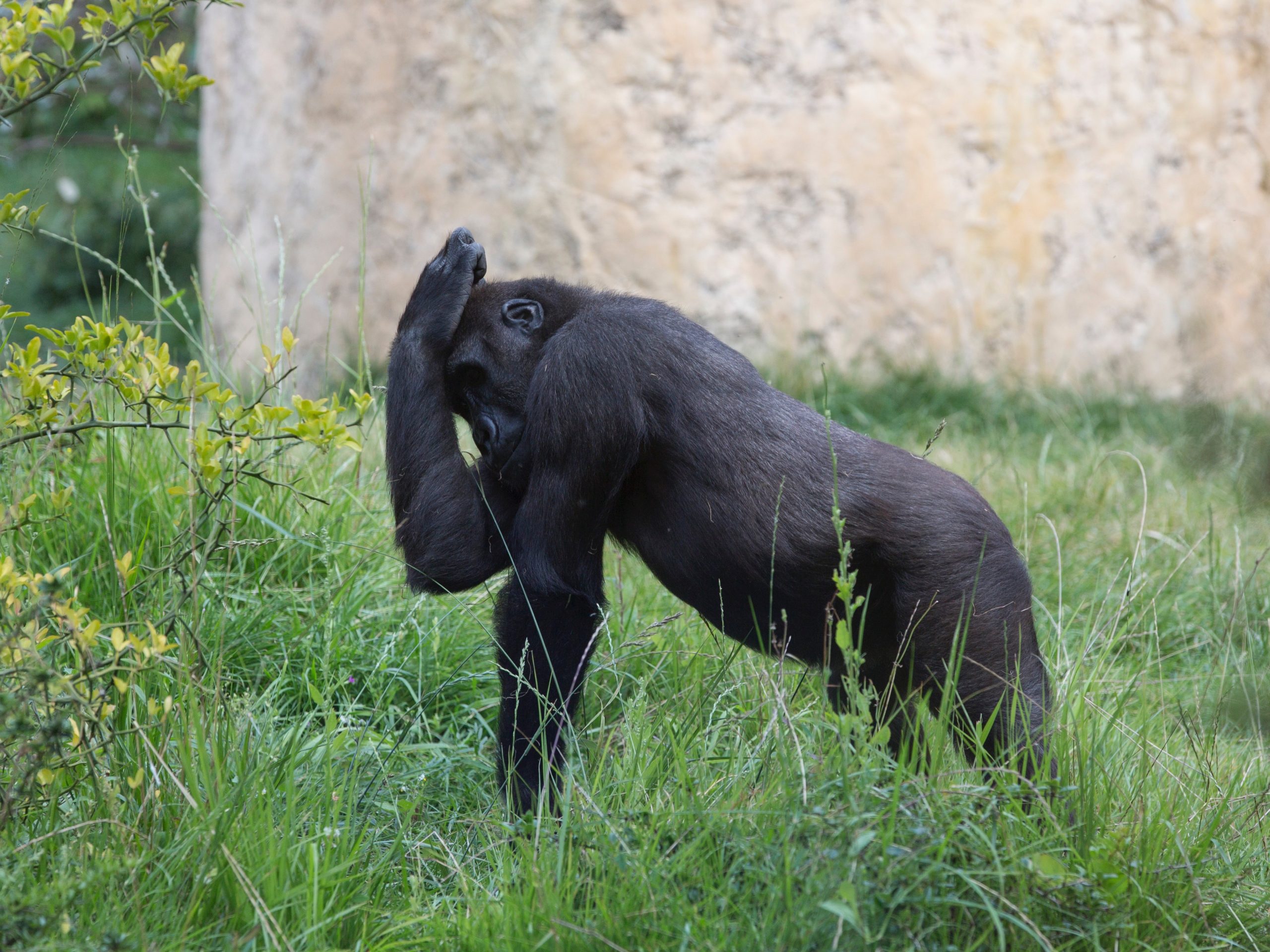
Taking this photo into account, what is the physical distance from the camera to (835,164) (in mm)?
6027

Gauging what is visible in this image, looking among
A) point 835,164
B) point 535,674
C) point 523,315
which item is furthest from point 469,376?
point 835,164

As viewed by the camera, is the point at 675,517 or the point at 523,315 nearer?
the point at 675,517

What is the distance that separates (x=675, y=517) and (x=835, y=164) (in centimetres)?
396

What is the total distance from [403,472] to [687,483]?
64 cm

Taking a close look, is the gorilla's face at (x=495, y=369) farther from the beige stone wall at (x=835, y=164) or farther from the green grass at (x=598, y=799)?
the beige stone wall at (x=835, y=164)

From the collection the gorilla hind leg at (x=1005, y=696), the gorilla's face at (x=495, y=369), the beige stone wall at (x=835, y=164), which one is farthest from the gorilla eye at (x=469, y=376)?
the beige stone wall at (x=835, y=164)

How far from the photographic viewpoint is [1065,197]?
20.4 ft

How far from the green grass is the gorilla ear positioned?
698 millimetres

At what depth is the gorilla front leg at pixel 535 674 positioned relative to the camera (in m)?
2.49

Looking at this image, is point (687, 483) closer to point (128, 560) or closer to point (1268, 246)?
point (128, 560)

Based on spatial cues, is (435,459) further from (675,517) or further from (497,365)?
(675,517)

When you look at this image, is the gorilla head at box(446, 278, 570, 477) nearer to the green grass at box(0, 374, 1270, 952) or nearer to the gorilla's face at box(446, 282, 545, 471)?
the gorilla's face at box(446, 282, 545, 471)

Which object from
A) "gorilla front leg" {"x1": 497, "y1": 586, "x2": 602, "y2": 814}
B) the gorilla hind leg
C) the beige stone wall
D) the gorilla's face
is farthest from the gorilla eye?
the beige stone wall

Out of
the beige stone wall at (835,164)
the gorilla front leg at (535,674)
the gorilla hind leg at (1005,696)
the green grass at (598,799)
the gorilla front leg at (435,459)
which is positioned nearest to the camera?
the green grass at (598,799)
